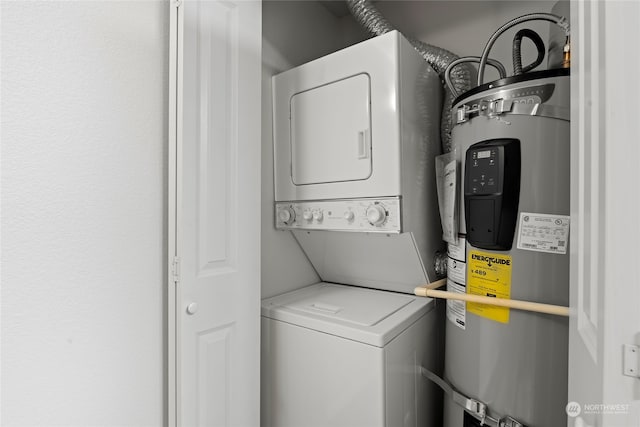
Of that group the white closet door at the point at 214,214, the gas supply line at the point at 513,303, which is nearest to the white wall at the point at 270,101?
the white closet door at the point at 214,214

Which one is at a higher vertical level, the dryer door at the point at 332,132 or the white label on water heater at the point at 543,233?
the dryer door at the point at 332,132

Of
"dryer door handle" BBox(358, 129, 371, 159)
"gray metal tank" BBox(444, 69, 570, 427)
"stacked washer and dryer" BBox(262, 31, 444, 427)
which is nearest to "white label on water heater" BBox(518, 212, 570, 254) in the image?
"gray metal tank" BBox(444, 69, 570, 427)

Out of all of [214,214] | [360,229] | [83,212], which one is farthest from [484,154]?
[83,212]

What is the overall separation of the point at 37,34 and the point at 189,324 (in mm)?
1056

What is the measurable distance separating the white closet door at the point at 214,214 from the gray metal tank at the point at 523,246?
92 cm

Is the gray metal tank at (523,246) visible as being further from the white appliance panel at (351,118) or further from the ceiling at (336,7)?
the ceiling at (336,7)

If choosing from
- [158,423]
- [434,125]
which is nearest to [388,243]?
[434,125]

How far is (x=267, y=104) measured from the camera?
185 centimetres

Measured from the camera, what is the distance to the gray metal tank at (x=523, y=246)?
1.15 metres

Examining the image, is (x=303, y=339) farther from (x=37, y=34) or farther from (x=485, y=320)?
(x=37, y=34)

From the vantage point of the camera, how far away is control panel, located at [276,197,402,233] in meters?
1.46

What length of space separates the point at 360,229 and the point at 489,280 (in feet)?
1.83

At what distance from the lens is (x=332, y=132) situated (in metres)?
1.63

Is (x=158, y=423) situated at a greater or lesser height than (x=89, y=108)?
lesser
